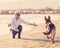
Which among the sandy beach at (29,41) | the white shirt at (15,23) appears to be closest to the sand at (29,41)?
the sandy beach at (29,41)

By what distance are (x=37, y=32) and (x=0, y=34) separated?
5.15 ft

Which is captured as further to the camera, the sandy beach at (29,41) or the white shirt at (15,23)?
the white shirt at (15,23)

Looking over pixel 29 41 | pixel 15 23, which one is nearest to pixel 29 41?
pixel 29 41

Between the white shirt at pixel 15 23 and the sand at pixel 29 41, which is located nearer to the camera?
the sand at pixel 29 41

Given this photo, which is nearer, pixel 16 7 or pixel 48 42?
pixel 48 42

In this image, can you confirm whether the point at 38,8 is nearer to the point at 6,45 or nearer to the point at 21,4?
the point at 21,4

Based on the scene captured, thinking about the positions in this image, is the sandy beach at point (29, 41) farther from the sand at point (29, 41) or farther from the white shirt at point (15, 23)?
the white shirt at point (15, 23)

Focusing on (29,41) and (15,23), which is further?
(15,23)

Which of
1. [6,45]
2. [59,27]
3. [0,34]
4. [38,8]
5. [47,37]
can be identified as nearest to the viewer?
[6,45]

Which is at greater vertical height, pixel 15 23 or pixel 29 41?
pixel 15 23

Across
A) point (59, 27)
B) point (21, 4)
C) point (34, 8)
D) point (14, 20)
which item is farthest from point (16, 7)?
point (14, 20)

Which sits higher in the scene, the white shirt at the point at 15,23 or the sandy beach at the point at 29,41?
the white shirt at the point at 15,23

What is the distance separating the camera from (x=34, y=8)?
2089cm

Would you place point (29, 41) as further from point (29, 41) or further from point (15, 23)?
point (15, 23)
